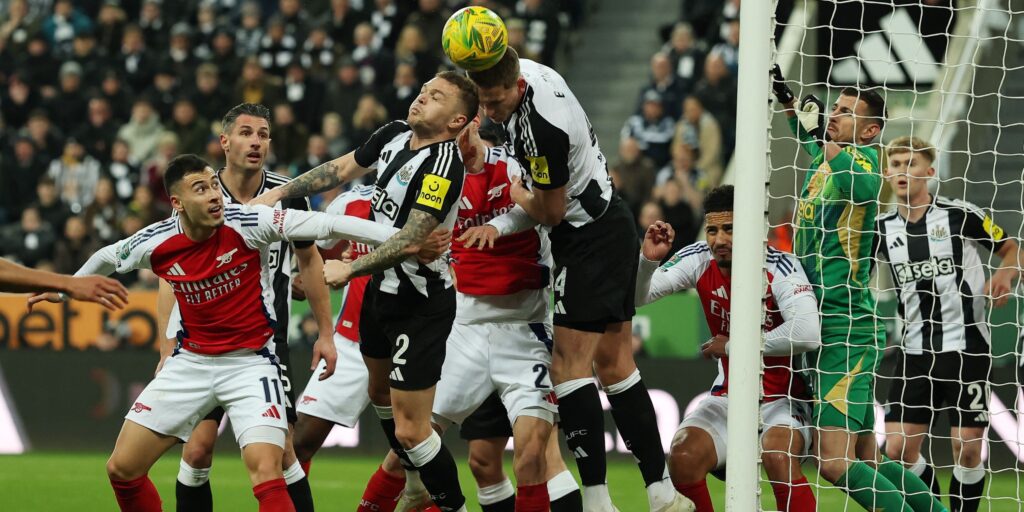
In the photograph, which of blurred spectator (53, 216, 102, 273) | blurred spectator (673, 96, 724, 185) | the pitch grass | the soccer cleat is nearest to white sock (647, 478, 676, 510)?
the soccer cleat

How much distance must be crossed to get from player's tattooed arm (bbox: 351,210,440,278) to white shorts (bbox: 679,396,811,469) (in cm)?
157

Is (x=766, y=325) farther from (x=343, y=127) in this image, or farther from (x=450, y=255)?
(x=343, y=127)

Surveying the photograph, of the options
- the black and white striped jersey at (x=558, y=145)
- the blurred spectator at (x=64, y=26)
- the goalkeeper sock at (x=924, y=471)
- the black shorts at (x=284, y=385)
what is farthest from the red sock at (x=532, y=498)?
the blurred spectator at (x=64, y=26)

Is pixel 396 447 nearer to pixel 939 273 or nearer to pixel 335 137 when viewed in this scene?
pixel 939 273

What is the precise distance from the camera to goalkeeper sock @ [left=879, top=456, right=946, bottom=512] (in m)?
6.43

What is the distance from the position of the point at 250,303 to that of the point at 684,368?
213 inches

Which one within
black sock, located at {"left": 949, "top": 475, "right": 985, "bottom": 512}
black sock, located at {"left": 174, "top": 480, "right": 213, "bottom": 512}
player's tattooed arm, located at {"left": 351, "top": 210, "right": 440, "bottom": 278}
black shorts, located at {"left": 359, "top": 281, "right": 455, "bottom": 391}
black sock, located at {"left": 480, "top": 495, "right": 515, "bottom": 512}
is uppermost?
player's tattooed arm, located at {"left": 351, "top": 210, "right": 440, "bottom": 278}

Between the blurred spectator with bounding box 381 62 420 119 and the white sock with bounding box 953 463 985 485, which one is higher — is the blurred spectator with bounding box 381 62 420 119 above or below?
above

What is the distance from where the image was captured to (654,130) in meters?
13.4

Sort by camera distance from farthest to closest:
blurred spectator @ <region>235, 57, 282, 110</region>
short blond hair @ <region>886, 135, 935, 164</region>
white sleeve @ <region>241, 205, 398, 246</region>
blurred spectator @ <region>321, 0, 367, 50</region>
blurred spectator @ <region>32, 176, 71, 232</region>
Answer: blurred spectator @ <region>321, 0, 367, 50</region>, blurred spectator @ <region>235, 57, 282, 110</region>, blurred spectator @ <region>32, 176, 71, 232</region>, short blond hair @ <region>886, 135, 935, 164</region>, white sleeve @ <region>241, 205, 398, 246</region>

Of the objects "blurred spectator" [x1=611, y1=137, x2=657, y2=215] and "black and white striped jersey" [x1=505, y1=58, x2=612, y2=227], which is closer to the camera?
"black and white striped jersey" [x1=505, y1=58, x2=612, y2=227]

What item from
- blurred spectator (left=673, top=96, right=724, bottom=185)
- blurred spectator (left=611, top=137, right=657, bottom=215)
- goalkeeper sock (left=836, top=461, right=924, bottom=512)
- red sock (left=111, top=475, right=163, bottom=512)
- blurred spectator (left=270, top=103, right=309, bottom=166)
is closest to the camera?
red sock (left=111, top=475, right=163, bottom=512)

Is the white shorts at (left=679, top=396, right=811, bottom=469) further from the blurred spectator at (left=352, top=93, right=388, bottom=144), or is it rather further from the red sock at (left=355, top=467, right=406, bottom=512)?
the blurred spectator at (left=352, top=93, right=388, bottom=144)

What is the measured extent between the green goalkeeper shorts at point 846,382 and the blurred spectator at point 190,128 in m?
9.43
